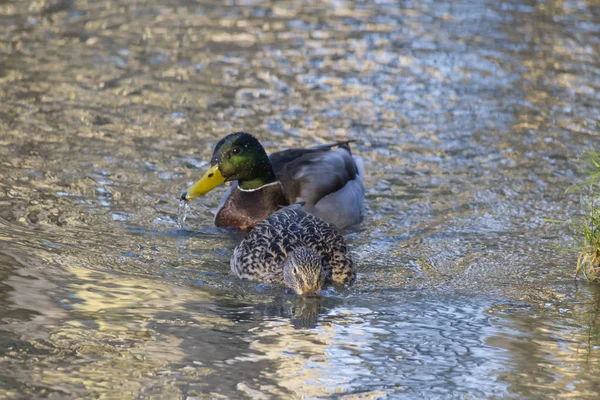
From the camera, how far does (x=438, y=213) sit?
30.1 ft

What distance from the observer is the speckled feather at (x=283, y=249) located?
7.47 meters

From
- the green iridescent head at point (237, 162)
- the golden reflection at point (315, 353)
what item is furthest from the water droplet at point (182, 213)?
the golden reflection at point (315, 353)

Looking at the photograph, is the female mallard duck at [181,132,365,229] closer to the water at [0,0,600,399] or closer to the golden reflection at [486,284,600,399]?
the water at [0,0,600,399]

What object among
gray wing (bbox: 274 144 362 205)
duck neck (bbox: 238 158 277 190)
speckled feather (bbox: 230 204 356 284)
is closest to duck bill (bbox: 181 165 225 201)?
duck neck (bbox: 238 158 277 190)

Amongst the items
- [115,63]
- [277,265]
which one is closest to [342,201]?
[277,265]

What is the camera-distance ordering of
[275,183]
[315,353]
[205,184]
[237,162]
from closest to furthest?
[315,353]
[205,184]
[237,162]
[275,183]

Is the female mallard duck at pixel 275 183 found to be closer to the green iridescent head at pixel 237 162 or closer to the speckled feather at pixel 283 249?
the green iridescent head at pixel 237 162

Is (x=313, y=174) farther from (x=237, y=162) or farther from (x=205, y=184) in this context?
(x=205, y=184)

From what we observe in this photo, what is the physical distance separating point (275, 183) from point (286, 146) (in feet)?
5.01

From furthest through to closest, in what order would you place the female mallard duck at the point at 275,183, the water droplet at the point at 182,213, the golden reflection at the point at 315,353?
the female mallard duck at the point at 275,183, the water droplet at the point at 182,213, the golden reflection at the point at 315,353

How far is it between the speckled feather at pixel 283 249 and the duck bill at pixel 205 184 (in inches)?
33.6

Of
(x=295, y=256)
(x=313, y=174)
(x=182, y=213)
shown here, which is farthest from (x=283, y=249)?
(x=313, y=174)

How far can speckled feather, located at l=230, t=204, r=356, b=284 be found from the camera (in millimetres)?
7469

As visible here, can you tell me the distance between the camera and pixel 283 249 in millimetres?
7590
